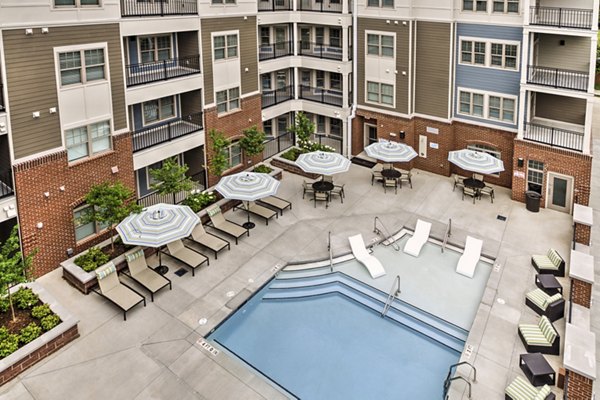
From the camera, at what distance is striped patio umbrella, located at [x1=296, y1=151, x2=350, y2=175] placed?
23812 millimetres

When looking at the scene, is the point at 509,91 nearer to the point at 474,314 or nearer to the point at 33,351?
the point at 474,314

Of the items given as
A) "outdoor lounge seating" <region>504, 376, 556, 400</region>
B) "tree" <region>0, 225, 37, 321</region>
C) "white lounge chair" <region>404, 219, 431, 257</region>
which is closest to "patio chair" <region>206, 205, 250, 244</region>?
"white lounge chair" <region>404, 219, 431, 257</region>

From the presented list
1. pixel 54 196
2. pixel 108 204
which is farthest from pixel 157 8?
pixel 54 196

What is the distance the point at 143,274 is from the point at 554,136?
1956 centimetres

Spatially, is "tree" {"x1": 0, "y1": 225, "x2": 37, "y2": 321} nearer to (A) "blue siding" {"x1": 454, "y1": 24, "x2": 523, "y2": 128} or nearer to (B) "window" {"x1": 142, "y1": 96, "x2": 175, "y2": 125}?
(B) "window" {"x1": 142, "y1": 96, "x2": 175, "y2": 125}

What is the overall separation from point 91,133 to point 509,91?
19.4m

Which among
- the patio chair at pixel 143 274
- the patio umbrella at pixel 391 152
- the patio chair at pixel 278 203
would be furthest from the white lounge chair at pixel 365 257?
the patio chair at pixel 143 274

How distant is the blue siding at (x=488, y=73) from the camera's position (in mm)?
24344

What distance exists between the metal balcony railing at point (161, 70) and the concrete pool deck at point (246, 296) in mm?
6920

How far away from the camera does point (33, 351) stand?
14.8 meters

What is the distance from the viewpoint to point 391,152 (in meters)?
25.7

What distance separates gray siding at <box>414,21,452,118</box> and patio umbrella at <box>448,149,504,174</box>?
2997 mm

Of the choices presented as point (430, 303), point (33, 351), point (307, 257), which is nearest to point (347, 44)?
point (307, 257)

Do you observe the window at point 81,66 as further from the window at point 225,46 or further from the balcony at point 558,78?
the balcony at point 558,78
